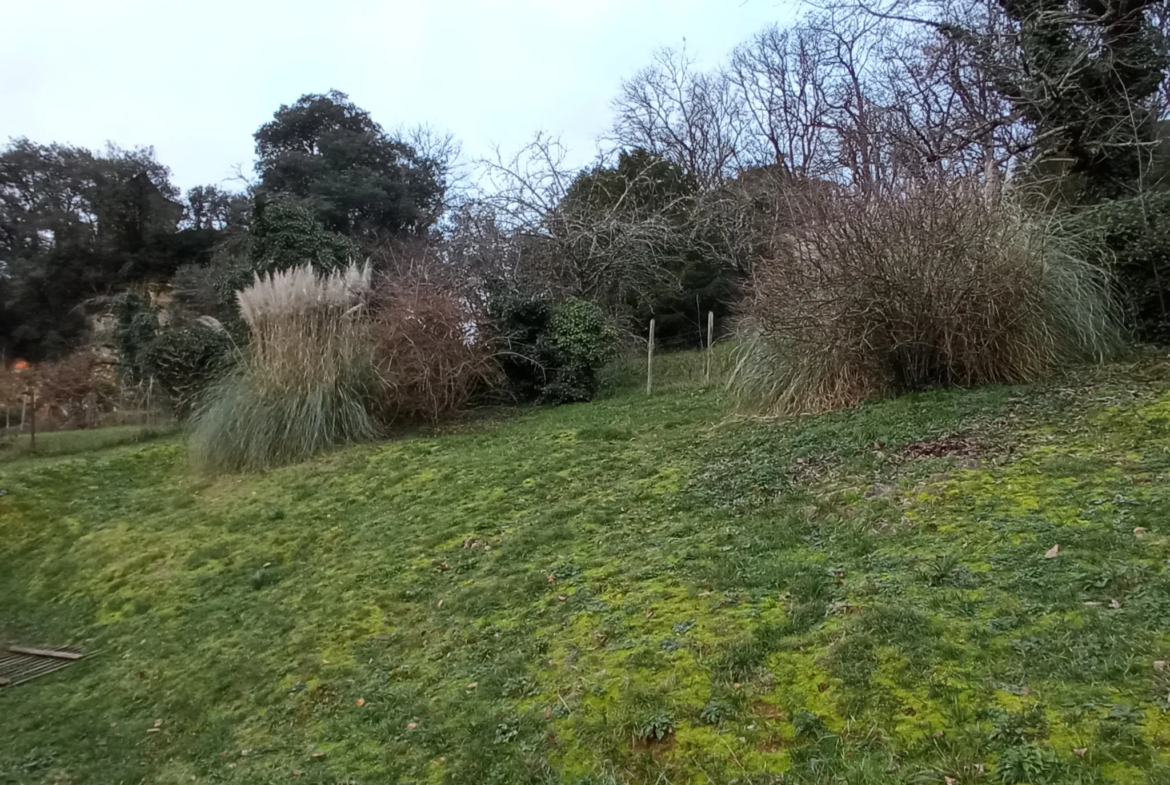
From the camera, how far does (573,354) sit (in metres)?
9.95

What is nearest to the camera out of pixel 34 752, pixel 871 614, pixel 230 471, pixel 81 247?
pixel 871 614

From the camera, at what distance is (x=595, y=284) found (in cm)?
1408

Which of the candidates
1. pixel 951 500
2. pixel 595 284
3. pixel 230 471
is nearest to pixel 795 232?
pixel 951 500

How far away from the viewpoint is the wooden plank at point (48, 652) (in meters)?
4.49

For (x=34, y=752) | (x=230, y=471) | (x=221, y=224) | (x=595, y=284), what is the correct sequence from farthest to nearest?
(x=221, y=224) < (x=595, y=284) < (x=230, y=471) < (x=34, y=752)

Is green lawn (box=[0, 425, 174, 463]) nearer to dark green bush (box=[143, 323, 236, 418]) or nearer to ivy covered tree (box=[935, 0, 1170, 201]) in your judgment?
dark green bush (box=[143, 323, 236, 418])

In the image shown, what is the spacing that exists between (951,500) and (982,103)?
37.0 feet

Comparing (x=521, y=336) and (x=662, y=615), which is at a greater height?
(x=521, y=336)

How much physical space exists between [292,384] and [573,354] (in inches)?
140

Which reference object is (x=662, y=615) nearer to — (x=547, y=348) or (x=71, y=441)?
(x=547, y=348)

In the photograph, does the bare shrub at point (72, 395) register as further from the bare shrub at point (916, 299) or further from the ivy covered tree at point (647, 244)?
the bare shrub at point (916, 299)

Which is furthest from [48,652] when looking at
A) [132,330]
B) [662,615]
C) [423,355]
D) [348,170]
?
[348,170]

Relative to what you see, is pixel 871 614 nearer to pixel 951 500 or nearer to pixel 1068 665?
pixel 1068 665

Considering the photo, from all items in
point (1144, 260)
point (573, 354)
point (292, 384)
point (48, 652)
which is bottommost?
point (48, 652)
